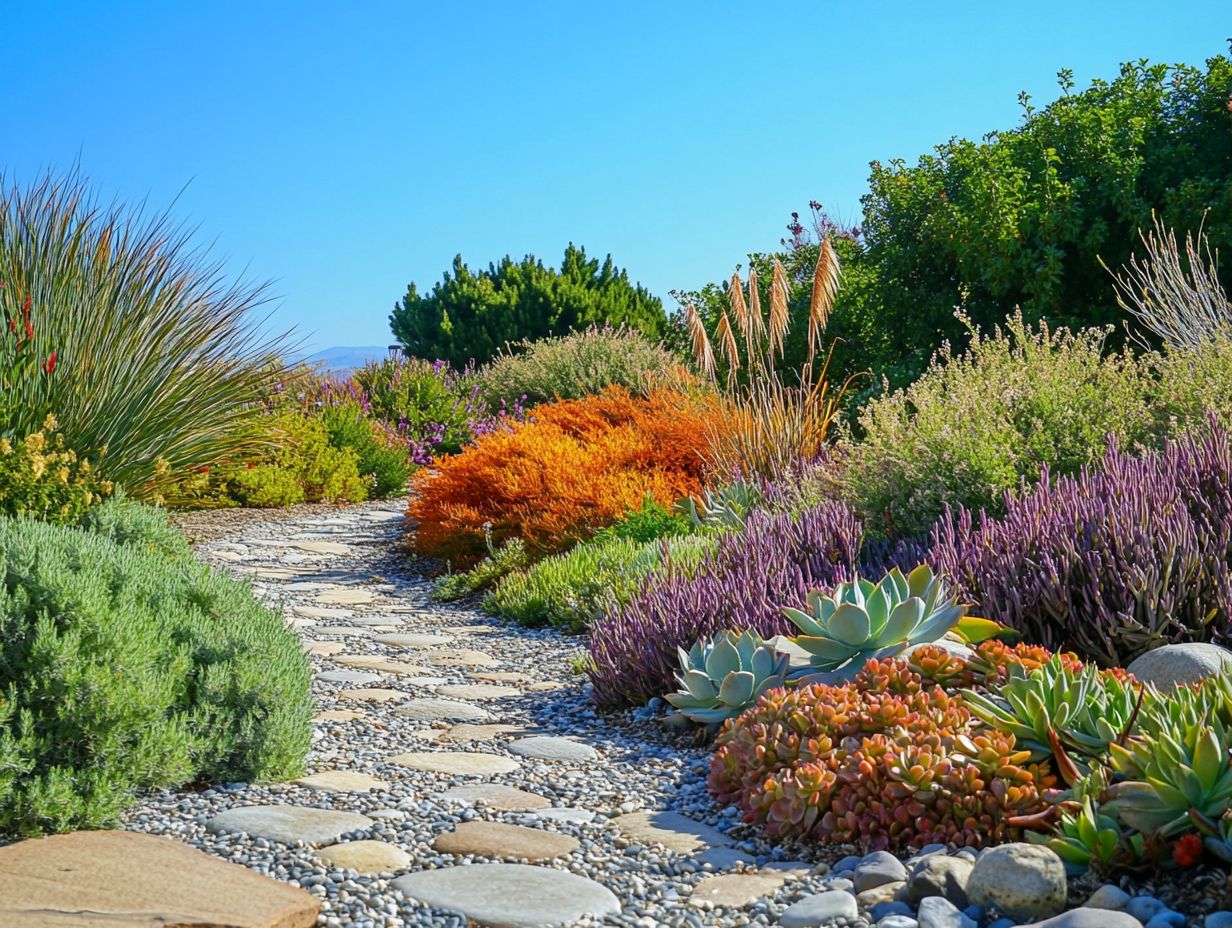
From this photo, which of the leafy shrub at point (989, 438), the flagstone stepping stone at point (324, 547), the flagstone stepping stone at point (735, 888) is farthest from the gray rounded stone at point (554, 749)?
the flagstone stepping stone at point (324, 547)

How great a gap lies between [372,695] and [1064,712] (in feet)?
9.71

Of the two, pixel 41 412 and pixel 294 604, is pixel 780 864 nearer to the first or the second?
pixel 294 604

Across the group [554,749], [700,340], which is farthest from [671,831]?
[700,340]

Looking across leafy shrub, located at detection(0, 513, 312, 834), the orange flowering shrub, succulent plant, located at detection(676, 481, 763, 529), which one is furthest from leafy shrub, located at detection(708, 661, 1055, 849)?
the orange flowering shrub

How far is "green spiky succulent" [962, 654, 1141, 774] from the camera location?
2967 mm

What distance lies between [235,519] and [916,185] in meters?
7.85

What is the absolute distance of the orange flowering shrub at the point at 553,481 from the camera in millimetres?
8398

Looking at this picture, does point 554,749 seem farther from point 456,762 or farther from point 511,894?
point 511,894

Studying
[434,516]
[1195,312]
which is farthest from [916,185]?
[434,516]

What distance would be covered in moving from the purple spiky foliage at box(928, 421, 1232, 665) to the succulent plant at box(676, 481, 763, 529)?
2.48m

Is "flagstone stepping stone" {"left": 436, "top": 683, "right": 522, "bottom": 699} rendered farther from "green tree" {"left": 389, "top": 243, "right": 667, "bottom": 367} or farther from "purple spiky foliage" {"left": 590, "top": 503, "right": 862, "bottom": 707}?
"green tree" {"left": 389, "top": 243, "right": 667, "bottom": 367}

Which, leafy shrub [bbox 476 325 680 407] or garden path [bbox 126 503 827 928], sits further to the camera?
leafy shrub [bbox 476 325 680 407]

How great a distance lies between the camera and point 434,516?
29.6 feet

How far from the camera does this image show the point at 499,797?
348 centimetres
